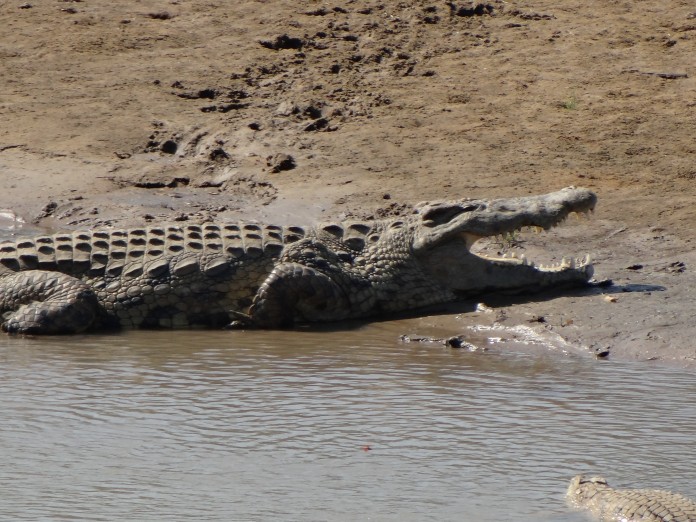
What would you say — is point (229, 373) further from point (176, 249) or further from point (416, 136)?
point (416, 136)

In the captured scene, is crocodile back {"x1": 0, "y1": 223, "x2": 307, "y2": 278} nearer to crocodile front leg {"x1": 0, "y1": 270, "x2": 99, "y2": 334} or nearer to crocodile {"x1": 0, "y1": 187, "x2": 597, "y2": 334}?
crocodile {"x1": 0, "y1": 187, "x2": 597, "y2": 334}

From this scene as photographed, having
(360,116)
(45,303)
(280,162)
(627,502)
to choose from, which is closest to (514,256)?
(280,162)

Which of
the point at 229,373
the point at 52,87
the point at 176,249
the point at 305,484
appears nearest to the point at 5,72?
the point at 52,87

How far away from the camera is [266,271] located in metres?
7.68

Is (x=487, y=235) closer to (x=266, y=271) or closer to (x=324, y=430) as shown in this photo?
(x=266, y=271)

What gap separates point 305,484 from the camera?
A: 471cm

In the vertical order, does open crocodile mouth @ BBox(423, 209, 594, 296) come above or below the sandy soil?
below

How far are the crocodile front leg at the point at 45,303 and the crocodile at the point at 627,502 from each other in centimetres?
373

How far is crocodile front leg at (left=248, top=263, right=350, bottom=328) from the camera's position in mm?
7582

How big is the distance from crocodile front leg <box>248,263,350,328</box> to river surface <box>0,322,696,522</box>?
1.32ft

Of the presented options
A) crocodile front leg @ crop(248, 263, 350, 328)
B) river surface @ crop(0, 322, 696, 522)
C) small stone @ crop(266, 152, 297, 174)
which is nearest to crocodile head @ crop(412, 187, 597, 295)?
crocodile front leg @ crop(248, 263, 350, 328)

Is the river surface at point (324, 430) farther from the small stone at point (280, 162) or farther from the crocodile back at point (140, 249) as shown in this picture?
the small stone at point (280, 162)

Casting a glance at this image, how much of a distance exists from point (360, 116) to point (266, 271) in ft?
11.9

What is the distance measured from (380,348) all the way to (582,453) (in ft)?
7.01
